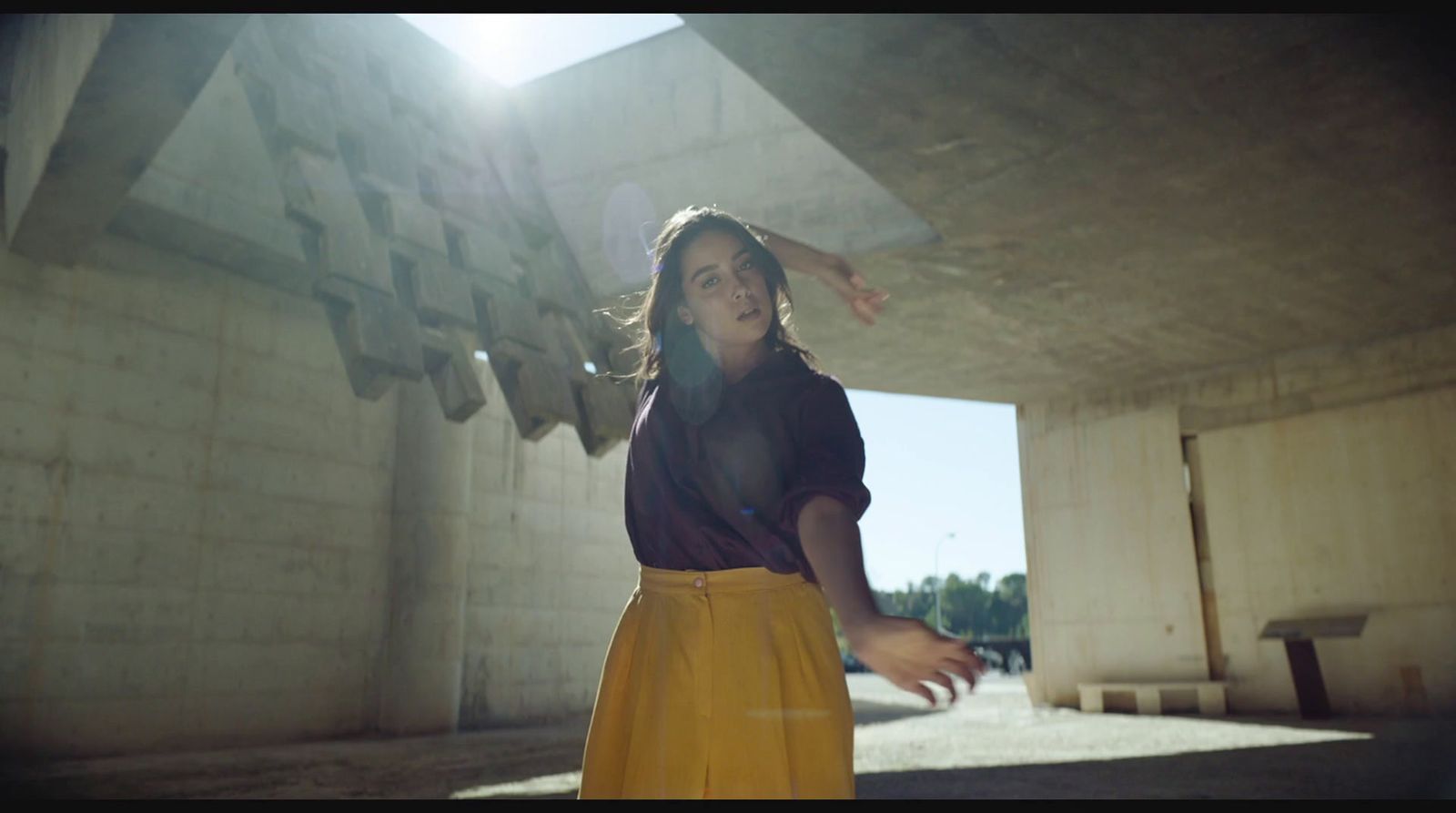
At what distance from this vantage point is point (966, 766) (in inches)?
279

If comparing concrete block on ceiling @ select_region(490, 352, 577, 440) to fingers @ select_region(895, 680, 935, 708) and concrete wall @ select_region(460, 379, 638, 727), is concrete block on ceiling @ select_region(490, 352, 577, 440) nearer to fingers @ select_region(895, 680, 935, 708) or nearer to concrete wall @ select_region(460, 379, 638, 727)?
concrete wall @ select_region(460, 379, 638, 727)

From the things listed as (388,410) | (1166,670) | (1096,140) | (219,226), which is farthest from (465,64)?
(1166,670)

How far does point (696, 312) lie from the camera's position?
179 centimetres

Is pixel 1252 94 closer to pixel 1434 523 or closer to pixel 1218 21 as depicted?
pixel 1218 21

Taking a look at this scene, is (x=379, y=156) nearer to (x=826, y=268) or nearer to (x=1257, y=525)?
(x=826, y=268)

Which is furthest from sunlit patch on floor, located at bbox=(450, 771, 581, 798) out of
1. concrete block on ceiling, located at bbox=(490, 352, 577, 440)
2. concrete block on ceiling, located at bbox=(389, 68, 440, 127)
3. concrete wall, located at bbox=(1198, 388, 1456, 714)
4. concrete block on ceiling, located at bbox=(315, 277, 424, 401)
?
concrete wall, located at bbox=(1198, 388, 1456, 714)

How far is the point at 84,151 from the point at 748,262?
7.34 m

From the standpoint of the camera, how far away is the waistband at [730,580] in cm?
156

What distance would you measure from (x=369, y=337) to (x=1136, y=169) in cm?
631

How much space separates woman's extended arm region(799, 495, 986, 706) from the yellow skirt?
151 millimetres

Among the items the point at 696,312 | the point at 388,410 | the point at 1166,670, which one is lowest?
the point at 1166,670

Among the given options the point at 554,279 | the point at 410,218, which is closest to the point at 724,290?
the point at 410,218

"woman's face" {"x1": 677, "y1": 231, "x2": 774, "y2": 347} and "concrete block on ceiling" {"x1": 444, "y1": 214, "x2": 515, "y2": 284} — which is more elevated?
"concrete block on ceiling" {"x1": 444, "y1": 214, "x2": 515, "y2": 284}

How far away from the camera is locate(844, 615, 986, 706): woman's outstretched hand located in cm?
121
